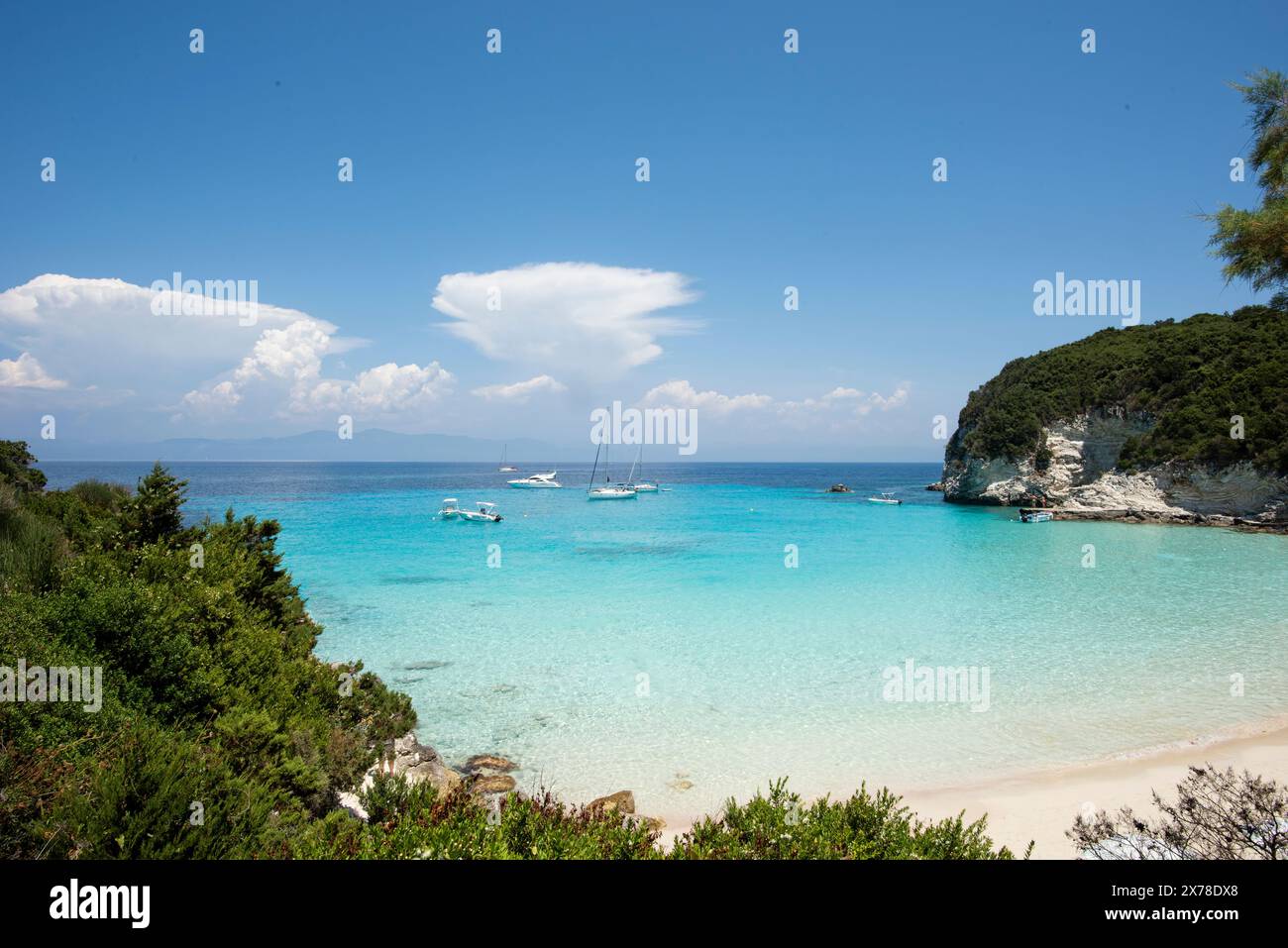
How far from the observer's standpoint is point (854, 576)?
1096 inches

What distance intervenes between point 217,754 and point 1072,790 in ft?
40.0

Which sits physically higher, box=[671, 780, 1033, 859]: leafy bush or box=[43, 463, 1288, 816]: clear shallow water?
box=[671, 780, 1033, 859]: leafy bush

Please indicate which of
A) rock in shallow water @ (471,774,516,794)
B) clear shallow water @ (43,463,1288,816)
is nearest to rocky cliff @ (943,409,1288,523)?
clear shallow water @ (43,463,1288,816)

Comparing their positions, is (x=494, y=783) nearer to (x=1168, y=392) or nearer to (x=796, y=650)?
(x=796, y=650)

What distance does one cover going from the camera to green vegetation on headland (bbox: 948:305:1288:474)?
145 ft

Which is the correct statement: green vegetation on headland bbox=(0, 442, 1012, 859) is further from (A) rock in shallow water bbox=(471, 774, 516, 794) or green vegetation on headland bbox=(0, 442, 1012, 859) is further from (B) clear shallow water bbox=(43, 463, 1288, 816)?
(B) clear shallow water bbox=(43, 463, 1288, 816)

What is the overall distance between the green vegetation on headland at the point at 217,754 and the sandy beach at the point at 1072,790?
→ 2.57 meters

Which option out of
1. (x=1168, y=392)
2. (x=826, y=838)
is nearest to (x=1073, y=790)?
(x=826, y=838)

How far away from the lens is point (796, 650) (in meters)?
17.2

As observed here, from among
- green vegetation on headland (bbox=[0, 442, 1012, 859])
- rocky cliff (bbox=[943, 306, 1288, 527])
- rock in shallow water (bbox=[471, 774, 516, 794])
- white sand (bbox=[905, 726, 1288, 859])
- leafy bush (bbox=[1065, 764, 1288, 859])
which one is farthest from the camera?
rocky cliff (bbox=[943, 306, 1288, 527])

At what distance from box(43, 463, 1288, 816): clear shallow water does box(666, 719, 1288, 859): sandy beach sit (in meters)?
0.46

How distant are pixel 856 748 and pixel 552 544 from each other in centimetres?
2962

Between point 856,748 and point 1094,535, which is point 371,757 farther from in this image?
point 1094,535
